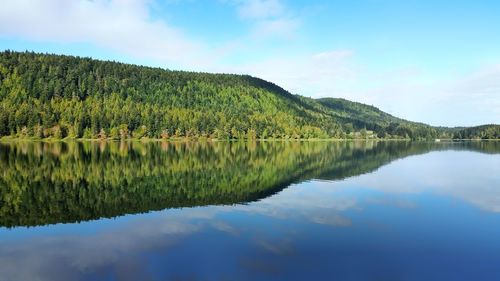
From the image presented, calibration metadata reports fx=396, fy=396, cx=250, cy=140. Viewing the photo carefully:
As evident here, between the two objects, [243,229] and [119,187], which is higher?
[119,187]

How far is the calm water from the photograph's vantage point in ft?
68.3

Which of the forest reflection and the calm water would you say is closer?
the calm water

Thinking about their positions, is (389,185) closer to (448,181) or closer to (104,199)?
(448,181)

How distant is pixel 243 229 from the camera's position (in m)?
29.1

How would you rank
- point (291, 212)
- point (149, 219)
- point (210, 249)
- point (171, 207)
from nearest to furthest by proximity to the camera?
point (210, 249), point (149, 219), point (291, 212), point (171, 207)

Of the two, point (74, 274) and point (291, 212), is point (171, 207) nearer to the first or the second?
point (291, 212)

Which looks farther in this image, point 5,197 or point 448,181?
point 448,181

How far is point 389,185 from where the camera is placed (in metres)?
53.6

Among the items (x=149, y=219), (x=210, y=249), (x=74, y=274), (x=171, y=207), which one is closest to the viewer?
(x=74, y=274)

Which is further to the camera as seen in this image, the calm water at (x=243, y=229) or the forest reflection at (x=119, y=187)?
the forest reflection at (x=119, y=187)

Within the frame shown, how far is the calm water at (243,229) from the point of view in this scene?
2081cm

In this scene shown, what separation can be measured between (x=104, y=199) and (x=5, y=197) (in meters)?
10.2

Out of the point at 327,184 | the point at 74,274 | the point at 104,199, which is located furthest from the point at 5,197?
the point at 327,184

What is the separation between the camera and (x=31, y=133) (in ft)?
645
